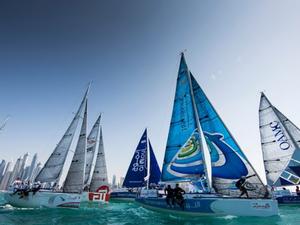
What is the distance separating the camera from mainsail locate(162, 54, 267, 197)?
475 inches

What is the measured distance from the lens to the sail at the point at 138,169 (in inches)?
1120

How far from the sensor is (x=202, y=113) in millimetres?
15414

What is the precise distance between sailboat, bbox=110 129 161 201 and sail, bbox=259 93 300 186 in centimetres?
1528

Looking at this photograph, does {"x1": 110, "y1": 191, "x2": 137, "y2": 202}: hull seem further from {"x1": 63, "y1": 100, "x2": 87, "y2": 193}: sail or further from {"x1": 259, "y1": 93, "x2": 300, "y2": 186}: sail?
{"x1": 259, "y1": 93, "x2": 300, "y2": 186}: sail

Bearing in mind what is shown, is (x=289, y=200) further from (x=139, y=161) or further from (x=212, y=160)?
(x=139, y=161)

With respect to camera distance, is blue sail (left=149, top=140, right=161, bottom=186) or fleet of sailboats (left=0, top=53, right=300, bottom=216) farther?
blue sail (left=149, top=140, right=161, bottom=186)

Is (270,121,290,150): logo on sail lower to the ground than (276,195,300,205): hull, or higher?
higher

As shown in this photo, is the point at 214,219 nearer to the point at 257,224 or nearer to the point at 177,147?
the point at 257,224

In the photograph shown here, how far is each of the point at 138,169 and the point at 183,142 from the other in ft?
52.3

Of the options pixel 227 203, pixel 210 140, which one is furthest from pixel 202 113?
pixel 227 203

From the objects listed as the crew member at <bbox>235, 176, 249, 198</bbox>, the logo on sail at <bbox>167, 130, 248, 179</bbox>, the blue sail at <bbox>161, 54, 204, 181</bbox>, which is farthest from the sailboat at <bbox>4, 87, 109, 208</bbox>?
the crew member at <bbox>235, 176, 249, 198</bbox>

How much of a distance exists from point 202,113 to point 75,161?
14556 millimetres

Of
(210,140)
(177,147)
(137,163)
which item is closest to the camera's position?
(210,140)

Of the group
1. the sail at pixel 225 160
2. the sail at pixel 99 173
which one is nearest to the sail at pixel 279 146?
the sail at pixel 225 160
